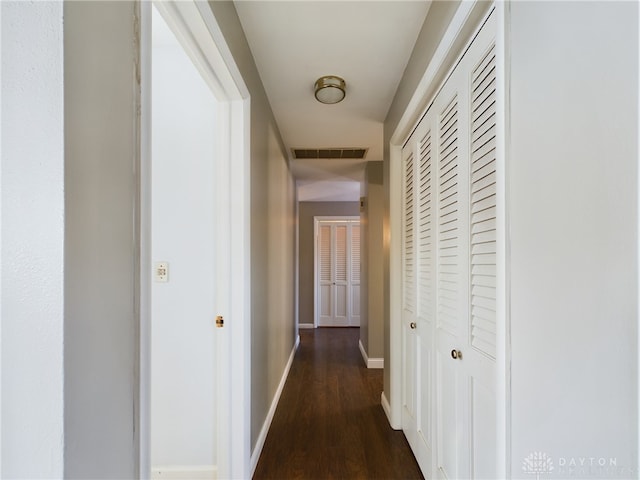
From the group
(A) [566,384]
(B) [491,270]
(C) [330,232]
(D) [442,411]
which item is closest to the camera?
(A) [566,384]

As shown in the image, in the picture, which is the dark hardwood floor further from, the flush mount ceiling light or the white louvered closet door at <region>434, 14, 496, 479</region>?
the flush mount ceiling light

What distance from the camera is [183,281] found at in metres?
2.05

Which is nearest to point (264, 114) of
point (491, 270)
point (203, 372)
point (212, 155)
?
point (212, 155)

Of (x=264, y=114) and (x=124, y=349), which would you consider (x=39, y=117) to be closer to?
(x=124, y=349)

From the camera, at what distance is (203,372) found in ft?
6.68

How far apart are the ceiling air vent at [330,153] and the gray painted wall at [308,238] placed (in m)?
2.79

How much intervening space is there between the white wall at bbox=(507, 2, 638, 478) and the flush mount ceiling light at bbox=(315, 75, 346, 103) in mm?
1551

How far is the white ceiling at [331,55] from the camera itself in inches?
68.1

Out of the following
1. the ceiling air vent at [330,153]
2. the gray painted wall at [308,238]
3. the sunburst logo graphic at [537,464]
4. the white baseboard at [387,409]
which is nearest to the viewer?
the sunburst logo graphic at [537,464]

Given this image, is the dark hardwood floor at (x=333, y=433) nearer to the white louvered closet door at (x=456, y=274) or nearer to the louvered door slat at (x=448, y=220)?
the white louvered closet door at (x=456, y=274)

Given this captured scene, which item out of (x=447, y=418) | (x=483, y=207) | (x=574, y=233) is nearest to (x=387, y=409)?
(x=447, y=418)

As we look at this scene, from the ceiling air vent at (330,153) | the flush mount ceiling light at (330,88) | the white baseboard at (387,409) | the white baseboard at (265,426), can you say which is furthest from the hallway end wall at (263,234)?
the white baseboard at (387,409)

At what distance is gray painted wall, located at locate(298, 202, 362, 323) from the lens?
6961mm

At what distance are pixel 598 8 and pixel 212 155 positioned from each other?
1.77 m
